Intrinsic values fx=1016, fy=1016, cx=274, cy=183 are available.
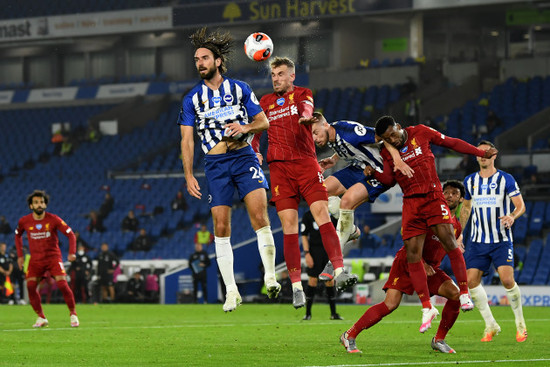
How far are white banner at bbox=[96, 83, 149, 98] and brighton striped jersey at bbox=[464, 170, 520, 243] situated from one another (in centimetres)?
3114

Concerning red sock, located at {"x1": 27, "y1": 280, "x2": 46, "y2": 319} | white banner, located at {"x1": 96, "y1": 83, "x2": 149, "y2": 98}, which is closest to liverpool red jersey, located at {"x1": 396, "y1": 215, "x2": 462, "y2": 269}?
red sock, located at {"x1": 27, "y1": 280, "x2": 46, "y2": 319}

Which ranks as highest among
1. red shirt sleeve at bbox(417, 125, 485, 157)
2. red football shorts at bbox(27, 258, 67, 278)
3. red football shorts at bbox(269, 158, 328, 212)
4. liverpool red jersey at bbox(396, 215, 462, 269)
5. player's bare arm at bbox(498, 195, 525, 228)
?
red shirt sleeve at bbox(417, 125, 485, 157)

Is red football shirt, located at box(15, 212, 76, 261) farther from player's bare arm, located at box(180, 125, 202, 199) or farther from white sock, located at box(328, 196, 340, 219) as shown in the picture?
player's bare arm, located at box(180, 125, 202, 199)

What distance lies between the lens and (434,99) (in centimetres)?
3725

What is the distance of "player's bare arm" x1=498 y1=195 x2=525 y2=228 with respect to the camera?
526 inches

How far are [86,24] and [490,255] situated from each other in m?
31.5

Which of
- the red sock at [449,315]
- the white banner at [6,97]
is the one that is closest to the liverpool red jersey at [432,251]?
the red sock at [449,315]

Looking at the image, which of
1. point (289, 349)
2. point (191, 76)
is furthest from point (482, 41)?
point (289, 349)

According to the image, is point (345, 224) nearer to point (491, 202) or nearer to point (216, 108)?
point (216, 108)

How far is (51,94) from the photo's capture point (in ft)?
150

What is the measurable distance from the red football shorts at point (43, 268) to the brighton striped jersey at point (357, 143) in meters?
7.69

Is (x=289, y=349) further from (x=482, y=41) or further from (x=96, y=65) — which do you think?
(x=96, y=65)

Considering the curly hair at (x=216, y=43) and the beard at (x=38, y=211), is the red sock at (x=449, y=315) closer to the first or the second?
the curly hair at (x=216, y=43)

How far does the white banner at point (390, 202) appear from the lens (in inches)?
1232
